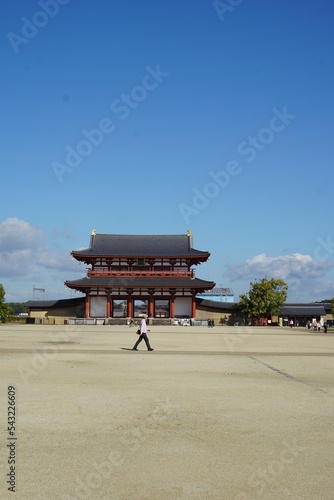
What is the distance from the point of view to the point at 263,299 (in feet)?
209

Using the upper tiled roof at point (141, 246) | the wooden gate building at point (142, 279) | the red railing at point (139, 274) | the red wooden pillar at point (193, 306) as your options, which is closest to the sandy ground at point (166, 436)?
the wooden gate building at point (142, 279)

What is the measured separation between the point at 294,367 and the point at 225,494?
35.5ft

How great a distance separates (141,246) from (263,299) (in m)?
18.9

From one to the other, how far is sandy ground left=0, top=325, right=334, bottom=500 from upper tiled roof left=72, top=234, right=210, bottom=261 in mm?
52830

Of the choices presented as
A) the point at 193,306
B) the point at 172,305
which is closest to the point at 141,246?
the point at 172,305

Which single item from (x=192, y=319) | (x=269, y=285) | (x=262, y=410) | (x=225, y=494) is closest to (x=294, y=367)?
(x=262, y=410)

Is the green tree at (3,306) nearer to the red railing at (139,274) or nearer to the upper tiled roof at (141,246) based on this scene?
the upper tiled roof at (141,246)

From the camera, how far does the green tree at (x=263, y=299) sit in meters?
63.4

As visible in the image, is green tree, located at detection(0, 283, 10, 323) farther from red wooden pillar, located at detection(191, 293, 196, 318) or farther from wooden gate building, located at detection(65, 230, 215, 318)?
red wooden pillar, located at detection(191, 293, 196, 318)

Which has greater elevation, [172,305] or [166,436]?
[172,305]

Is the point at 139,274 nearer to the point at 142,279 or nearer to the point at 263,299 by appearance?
the point at 142,279

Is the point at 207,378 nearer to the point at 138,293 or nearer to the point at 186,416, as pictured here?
the point at 186,416

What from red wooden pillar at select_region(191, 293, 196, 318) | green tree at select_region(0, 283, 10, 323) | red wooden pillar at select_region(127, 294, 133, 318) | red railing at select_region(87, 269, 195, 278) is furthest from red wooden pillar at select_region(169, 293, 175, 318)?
green tree at select_region(0, 283, 10, 323)

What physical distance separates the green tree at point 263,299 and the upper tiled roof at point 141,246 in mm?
8143
